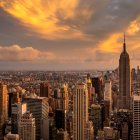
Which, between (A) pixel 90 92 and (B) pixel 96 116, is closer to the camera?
(B) pixel 96 116

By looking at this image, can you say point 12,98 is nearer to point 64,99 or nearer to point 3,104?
point 3,104

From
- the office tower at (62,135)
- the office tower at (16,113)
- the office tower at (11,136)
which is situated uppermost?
the office tower at (16,113)

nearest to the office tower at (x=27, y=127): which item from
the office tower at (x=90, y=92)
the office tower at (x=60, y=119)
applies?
the office tower at (x=60, y=119)

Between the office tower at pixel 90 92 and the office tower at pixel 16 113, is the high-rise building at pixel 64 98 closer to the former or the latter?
the office tower at pixel 90 92

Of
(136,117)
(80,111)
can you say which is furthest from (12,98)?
(136,117)

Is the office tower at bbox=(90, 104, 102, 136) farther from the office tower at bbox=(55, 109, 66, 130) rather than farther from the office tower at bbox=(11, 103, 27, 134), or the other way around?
the office tower at bbox=(11, 103, 27, 134)

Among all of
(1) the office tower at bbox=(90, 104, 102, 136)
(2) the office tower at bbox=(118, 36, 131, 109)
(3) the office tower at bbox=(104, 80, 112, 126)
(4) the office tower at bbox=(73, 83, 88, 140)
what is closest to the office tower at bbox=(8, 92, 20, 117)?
(4) the office tower at bbox=(73, 83, 88, 140)
